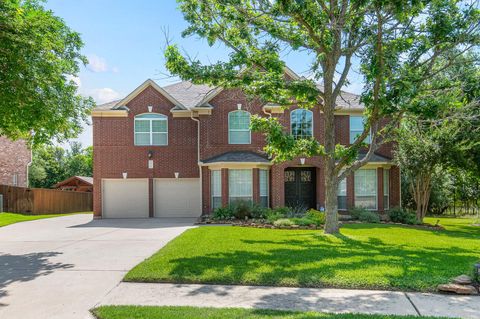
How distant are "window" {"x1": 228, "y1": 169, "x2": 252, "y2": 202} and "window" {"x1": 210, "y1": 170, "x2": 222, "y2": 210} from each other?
0.55 metres

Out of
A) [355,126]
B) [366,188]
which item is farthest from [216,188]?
[355,126]

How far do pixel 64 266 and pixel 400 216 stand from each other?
50.1 feet

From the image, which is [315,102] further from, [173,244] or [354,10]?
[173,244]

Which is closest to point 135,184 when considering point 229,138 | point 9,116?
point 229,138

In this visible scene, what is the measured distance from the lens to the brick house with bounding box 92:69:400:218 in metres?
19.5

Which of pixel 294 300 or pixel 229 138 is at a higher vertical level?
pixel 229 138

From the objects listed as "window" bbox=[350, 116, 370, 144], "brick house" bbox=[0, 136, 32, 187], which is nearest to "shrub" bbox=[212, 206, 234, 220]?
"window" bbox=[350, 116, 370, 144]

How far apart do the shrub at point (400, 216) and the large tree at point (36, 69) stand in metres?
14.7

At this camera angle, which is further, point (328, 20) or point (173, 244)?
point (328, 20)

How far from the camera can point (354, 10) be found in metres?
11.3

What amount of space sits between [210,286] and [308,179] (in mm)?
14726

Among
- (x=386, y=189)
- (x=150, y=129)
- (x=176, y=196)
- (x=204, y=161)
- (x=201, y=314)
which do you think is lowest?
(x=201, y=314)

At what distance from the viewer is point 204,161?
19625mm

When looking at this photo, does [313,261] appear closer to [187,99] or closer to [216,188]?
[216,188]
